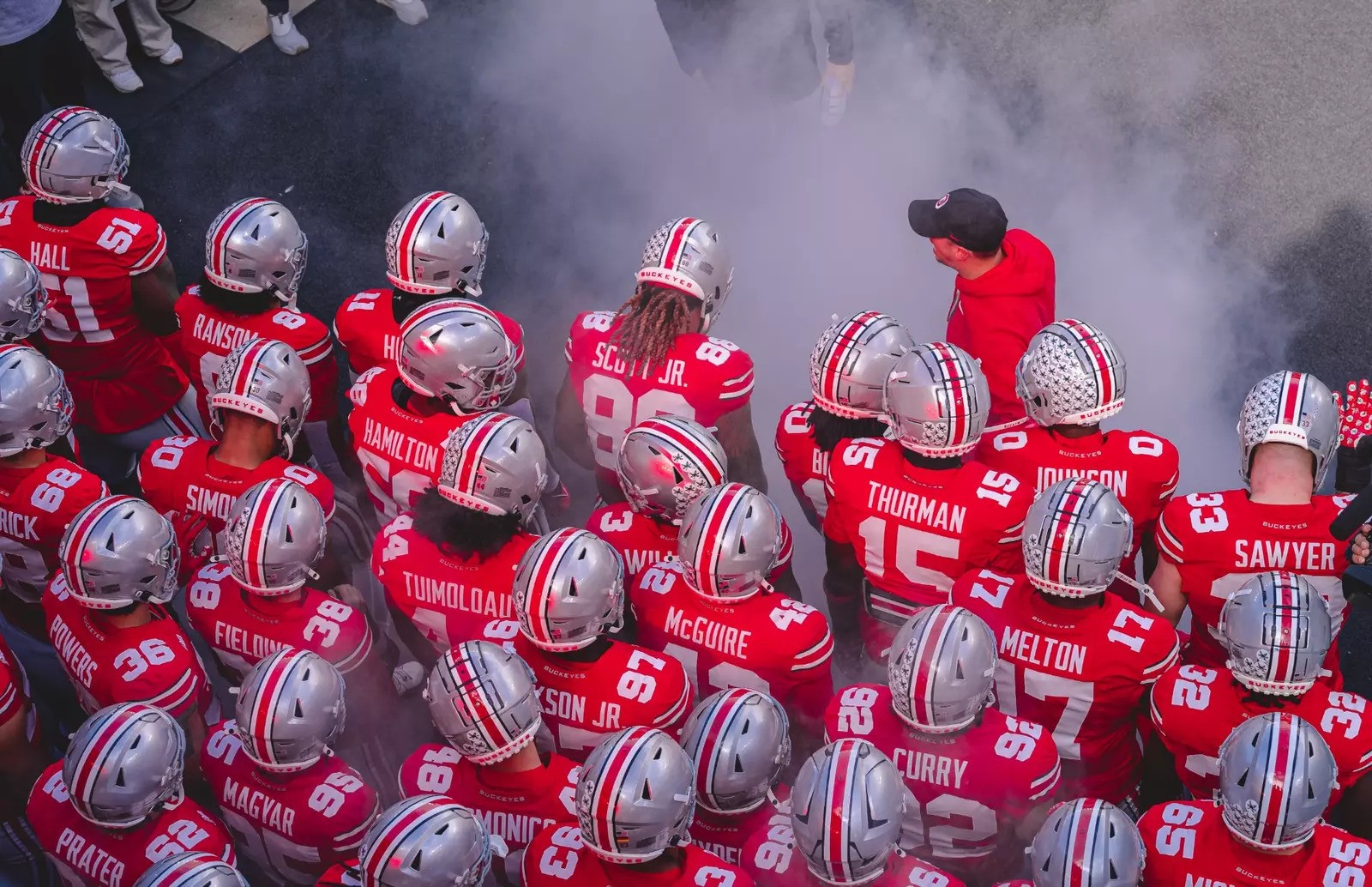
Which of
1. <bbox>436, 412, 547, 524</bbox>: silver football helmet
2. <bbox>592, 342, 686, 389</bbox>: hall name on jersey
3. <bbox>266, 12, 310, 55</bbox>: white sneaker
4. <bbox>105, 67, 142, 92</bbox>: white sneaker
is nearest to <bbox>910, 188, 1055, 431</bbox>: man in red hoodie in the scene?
<bbox>592, 342, 686, 389</bbox>: hall name on jersey

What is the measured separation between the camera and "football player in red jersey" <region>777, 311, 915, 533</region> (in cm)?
496

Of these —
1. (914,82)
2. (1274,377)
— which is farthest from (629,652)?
(914,82)

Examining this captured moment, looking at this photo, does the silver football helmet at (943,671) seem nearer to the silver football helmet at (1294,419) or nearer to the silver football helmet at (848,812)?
the silver football helmet at (848,812)

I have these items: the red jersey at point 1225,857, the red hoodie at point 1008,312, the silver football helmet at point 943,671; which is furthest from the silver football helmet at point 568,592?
the red hoodie at point 1008,312

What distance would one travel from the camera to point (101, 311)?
5.83m

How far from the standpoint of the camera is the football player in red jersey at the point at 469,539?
466cm

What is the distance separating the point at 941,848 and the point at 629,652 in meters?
1.10

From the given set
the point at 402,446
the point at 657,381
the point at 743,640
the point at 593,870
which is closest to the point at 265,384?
the point at 402,446

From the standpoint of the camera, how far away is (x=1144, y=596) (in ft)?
15.9

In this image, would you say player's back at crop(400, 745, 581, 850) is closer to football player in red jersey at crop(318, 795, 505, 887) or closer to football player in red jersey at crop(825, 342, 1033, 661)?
football player in red jersey at crop(318, 795, 505, 887)

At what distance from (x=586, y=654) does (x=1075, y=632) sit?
57.9 inches

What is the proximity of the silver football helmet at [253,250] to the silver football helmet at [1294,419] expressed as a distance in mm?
3622

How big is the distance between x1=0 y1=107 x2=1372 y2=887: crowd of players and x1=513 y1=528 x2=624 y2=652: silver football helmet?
0.05 ft

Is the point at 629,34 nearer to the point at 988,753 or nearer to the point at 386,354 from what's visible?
the point at 386,354
